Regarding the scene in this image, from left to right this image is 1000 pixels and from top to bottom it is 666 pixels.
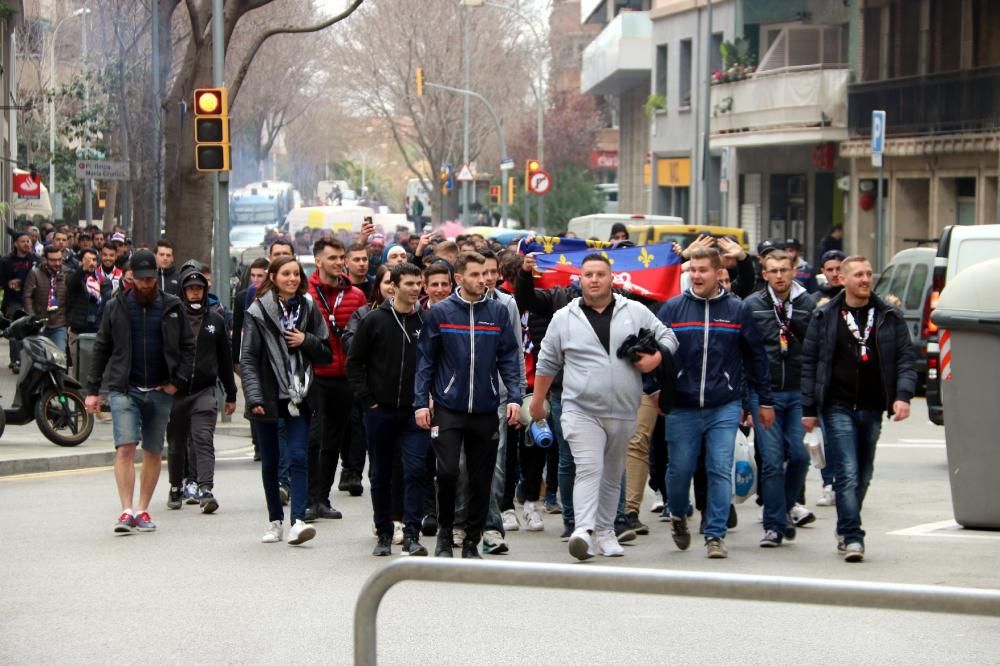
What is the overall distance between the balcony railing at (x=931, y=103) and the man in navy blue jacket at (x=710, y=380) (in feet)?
73.6

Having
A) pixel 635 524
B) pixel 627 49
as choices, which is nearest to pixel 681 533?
pixel 635 524

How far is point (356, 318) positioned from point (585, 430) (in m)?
2.02

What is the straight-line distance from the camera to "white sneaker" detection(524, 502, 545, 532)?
10.6m

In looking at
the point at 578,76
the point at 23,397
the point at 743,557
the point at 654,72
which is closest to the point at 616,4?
the point at 654,72

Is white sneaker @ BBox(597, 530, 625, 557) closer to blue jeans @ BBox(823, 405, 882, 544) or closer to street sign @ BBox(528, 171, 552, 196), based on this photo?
blue jeans @ BBox(823, 405, 882, 544)

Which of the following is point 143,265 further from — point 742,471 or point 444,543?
point 742,471

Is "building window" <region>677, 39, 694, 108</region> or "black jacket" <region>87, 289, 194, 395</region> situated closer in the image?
"black jacket" <region>87, 289, 194, 395</region>

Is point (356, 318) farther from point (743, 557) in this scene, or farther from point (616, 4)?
point (616, 4)

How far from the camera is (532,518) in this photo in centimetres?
1061

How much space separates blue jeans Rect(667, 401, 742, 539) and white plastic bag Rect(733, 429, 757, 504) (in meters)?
0.60

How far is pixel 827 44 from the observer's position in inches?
1594

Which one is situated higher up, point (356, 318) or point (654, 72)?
point (654, 72)

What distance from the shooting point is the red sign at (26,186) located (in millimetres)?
38812

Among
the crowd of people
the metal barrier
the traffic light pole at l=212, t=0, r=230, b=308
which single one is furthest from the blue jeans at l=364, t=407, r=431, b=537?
the traffic light pole at l=212, t=0, r=230, b=308
